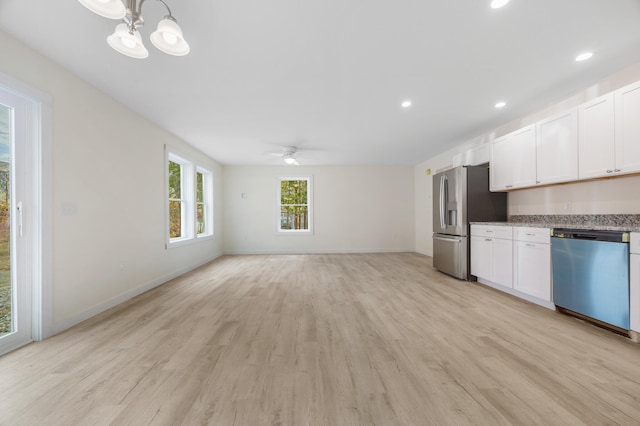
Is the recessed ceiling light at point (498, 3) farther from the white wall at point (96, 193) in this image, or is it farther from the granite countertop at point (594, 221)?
the white wall at point (96, 193)

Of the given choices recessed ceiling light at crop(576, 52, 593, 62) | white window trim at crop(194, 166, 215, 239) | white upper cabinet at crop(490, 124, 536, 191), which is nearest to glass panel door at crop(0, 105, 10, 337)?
white window trim at crop(194, 166, 215, 239)

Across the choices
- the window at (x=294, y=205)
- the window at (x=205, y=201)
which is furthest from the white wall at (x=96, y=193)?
the window at (x=294, y=205)

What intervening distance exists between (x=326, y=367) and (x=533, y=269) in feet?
9.58

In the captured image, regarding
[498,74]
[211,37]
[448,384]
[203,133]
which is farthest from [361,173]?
[448,384]

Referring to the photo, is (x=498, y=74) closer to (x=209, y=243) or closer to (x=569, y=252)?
(x=569, y=252)

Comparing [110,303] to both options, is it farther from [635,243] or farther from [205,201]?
[635,243]

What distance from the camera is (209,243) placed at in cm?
639

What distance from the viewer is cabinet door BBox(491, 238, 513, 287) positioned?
3.48 metres

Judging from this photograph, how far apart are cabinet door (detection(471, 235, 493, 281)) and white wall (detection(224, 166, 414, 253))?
3.45 m

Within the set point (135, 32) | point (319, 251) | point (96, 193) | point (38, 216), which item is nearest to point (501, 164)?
point (135, 32)

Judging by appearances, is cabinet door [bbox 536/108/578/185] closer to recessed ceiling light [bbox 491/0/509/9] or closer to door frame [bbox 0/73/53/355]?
recessed ceiling light [bbox 491/0/509/9]

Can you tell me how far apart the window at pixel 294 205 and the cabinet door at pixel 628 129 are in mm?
6047

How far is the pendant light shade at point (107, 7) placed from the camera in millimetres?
1326

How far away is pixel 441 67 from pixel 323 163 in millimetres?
4826
